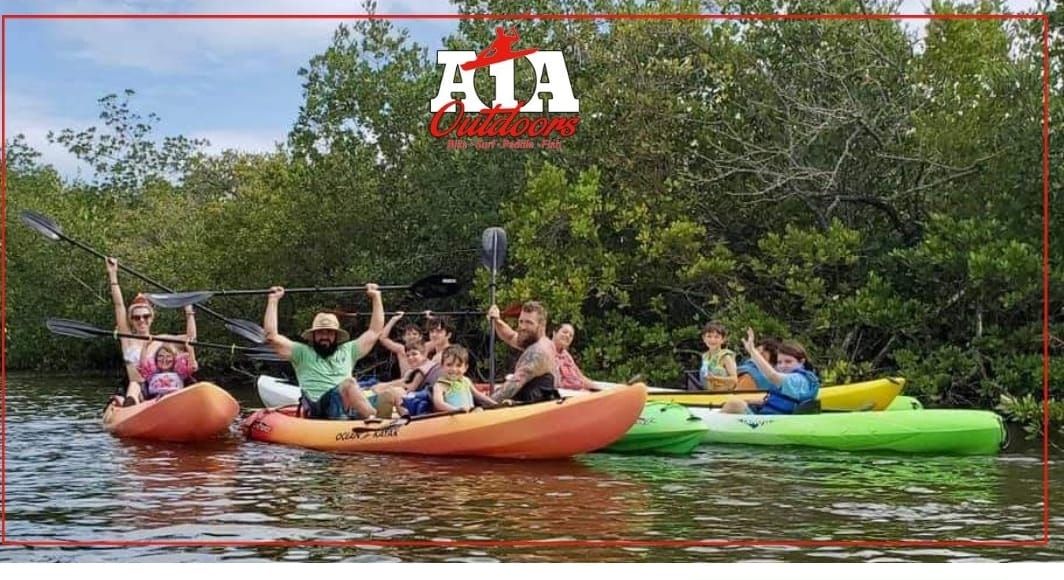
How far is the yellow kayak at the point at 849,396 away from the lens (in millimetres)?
10219

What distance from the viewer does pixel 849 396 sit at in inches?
416

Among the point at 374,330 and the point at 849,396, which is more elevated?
the point at 374,330

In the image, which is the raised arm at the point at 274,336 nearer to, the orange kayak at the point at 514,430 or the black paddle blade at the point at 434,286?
the orange kayak at the point at 514,430

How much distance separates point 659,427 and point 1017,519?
2.79 meters

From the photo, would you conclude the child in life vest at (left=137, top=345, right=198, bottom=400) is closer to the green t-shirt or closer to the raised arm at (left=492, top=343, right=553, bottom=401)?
the green t-shirt

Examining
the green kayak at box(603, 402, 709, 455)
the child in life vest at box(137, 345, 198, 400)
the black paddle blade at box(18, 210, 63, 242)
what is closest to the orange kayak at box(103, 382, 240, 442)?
the child in life vest at box(137, 345, 198, 400)

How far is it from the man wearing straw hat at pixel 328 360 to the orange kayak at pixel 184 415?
0.57 metres

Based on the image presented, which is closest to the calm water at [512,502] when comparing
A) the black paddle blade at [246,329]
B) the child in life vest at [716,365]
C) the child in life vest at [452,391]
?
the child in life vest at [452,391]

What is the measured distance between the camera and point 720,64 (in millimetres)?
14953

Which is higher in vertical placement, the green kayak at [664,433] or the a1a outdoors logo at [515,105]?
the a1a outdoors logo at [515,105]

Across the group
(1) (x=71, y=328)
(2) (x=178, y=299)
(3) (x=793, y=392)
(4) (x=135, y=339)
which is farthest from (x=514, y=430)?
(1) (x=71, y=328)

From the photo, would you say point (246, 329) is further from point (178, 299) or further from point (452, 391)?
point (452, 391)

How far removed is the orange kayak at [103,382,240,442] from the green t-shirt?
633mm

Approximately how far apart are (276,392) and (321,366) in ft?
11.9
